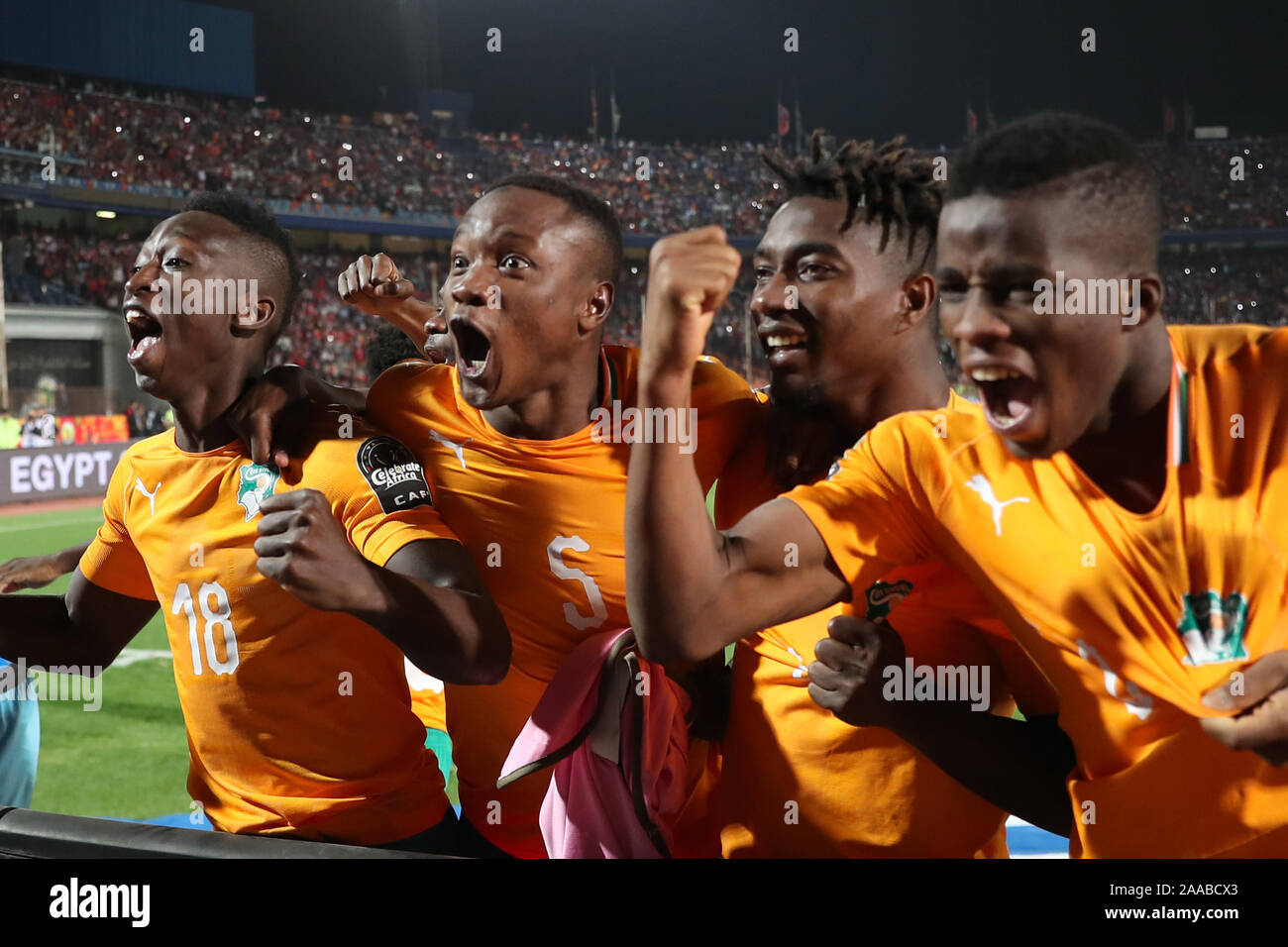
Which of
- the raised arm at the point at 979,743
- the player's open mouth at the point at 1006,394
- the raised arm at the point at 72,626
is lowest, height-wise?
the raised arm at the point at 979,743

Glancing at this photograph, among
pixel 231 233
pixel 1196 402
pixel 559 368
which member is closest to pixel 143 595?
pixel 231 233

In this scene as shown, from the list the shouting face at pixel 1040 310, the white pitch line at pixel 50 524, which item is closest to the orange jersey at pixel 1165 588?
the shouting face at pixel 1040 310

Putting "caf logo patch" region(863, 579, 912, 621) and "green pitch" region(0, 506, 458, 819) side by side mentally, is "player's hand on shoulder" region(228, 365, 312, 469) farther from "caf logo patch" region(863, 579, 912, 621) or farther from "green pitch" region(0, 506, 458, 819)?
"green pitch" region(0, 506, 458, 819)

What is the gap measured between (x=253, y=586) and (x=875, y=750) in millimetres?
1242

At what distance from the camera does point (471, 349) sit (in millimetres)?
2166

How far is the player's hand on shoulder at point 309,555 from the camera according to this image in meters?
1.77

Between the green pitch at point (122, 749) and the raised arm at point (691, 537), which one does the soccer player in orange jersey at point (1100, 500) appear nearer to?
the raised arm at point (691, 537)

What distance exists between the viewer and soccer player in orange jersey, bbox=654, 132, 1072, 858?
1961 millimetres

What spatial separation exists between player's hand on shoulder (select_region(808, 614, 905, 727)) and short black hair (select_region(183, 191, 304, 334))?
1.47m

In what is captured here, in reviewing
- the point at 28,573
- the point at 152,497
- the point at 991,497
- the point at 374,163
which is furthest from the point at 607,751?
the point at 374,163

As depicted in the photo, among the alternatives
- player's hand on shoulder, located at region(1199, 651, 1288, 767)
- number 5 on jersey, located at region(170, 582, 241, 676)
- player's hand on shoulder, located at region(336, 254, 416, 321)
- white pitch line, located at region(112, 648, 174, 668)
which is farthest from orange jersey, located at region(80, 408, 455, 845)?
white pitch line, located at region(112, 648, 174, 668)

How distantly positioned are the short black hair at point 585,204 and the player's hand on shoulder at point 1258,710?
1.39 m

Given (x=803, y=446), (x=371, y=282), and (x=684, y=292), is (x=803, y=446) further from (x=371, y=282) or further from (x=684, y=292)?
(x=371, y=282)
